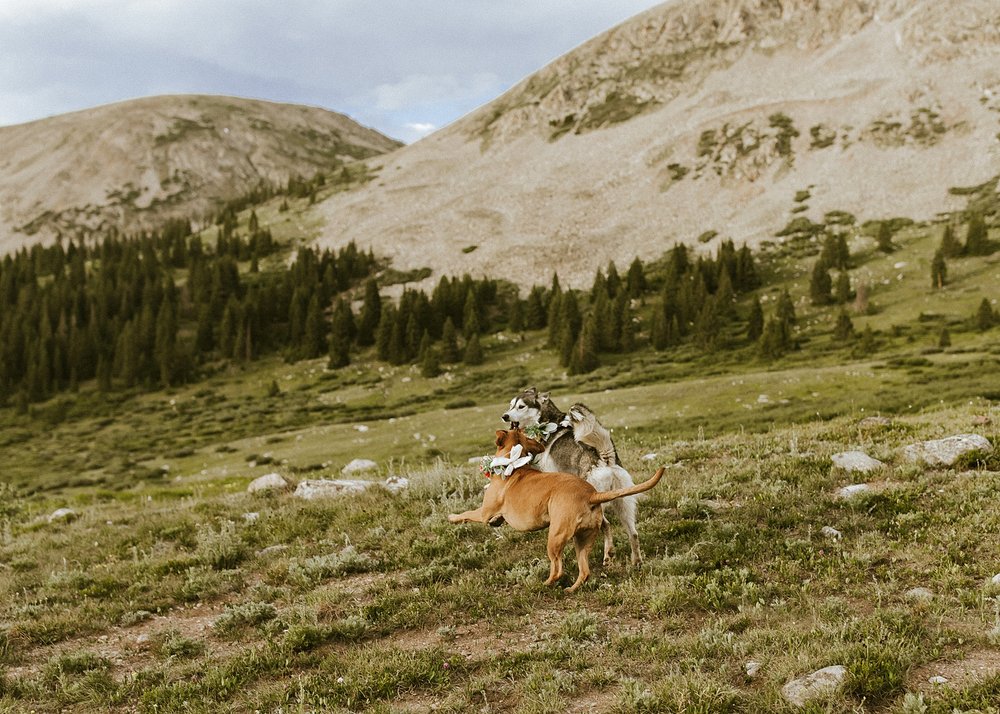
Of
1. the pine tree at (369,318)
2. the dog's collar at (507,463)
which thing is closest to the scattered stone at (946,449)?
the dog's collar at (507,463)

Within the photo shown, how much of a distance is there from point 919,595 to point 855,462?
5544 millimetres

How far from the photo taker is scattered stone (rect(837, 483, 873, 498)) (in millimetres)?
10820

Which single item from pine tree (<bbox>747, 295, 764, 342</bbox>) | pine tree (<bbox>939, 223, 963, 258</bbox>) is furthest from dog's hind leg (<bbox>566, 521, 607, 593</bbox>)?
pine tree (<bbox>939, 223, 963, 258</bbox>)

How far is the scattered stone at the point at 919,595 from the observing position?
7461 mm

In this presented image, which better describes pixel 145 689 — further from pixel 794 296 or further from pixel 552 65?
pixel 552 65

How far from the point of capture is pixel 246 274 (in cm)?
12600

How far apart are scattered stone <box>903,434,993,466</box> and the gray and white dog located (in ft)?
22.3

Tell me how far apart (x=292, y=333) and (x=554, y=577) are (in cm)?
9886

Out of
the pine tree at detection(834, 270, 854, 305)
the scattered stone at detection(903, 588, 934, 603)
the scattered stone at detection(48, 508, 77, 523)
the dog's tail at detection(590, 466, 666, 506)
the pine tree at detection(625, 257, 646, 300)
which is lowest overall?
the scattered stone at detection(48, 508, 77, 523)

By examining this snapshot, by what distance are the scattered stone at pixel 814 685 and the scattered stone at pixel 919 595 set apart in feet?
7.13

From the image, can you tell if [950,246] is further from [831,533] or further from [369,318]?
[831,533]

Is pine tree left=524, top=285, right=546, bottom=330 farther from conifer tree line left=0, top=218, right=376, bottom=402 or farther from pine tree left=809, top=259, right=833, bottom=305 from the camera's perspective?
pine tree left=809, top=259, right=833, bottom=305

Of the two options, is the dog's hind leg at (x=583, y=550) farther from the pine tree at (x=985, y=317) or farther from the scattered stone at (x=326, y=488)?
the pine tree at (x=985, y=317)

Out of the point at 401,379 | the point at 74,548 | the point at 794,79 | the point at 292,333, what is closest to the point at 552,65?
the point at 794,79
